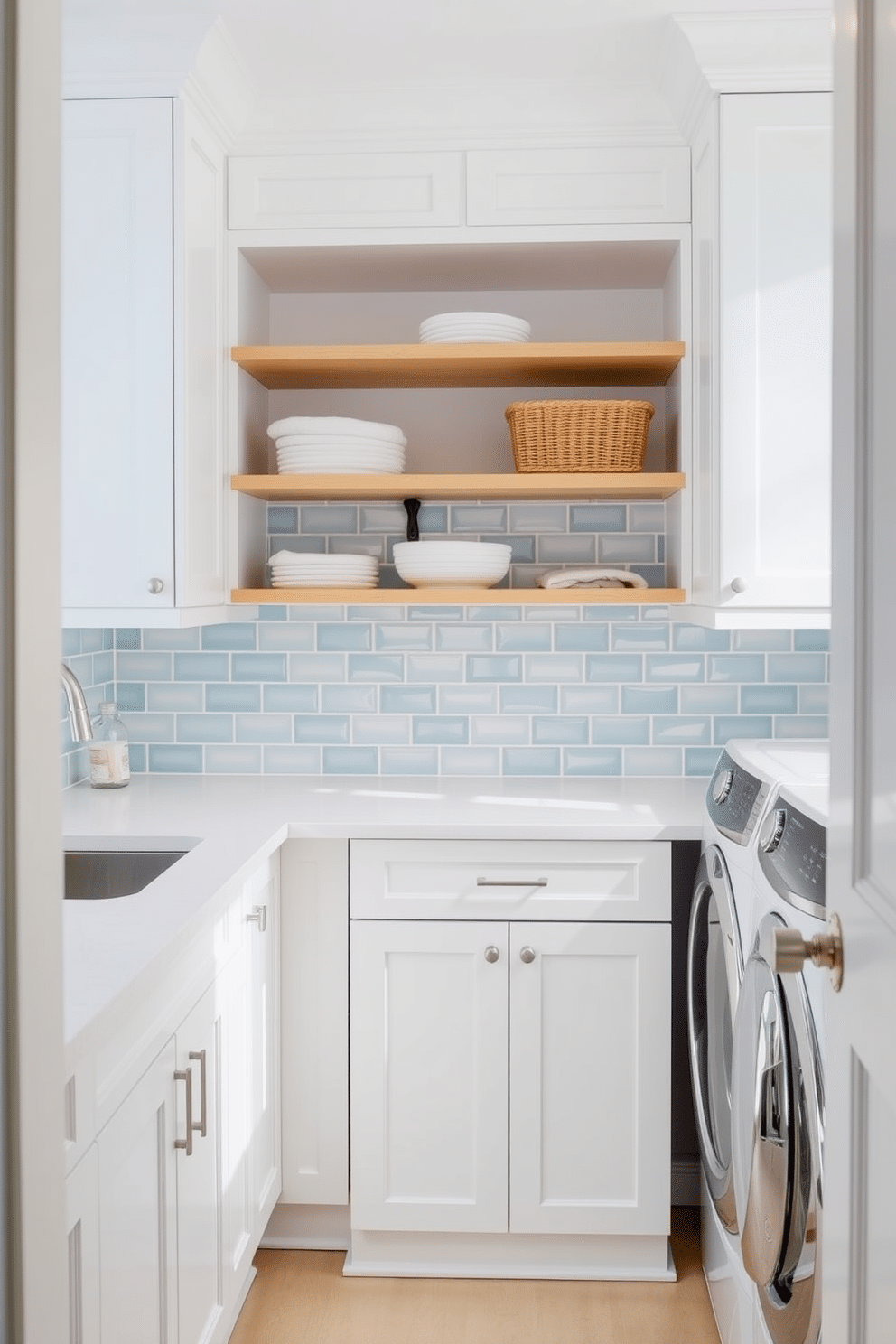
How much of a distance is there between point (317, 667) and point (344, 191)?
110 cm

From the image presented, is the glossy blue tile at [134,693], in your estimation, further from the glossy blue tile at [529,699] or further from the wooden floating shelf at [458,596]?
the glossy blue tile at [529,699]

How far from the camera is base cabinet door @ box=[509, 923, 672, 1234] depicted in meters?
2.34

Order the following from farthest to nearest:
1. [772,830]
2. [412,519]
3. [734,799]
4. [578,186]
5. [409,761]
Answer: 1. [409,761]
2. [412,519]
3. [578,186]
4. [734,799]
5. [772,830]

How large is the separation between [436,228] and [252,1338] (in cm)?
224

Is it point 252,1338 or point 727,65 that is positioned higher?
point 727,65

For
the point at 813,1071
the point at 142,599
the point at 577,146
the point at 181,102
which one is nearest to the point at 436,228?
the point at 577,146

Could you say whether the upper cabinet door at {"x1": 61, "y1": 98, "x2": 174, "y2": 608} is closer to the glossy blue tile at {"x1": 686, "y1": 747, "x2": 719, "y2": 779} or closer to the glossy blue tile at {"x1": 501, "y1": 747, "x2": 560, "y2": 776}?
the glossy blue tile at {"x1": 501, "y1": 747, "x2": 560, "y2": 776}

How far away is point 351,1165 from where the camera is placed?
2.40m

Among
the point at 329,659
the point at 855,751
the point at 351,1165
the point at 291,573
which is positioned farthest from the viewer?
the point at 329,659

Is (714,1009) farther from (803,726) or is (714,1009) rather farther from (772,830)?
(803,726)

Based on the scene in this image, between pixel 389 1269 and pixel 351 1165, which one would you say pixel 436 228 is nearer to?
pixel 351 1165

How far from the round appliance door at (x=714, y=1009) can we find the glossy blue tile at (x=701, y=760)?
0.54m

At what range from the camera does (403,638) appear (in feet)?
9.48

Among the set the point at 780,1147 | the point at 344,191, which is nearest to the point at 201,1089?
the point at 780,1147
